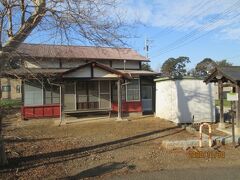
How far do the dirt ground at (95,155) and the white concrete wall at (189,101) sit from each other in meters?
3.26

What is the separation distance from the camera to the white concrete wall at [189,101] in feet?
64.5

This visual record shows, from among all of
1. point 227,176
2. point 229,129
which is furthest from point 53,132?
point 227,176

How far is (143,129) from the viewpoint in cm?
1705

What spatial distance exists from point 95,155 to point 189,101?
10541 millimetres

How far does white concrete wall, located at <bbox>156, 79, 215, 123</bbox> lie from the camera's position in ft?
64.5

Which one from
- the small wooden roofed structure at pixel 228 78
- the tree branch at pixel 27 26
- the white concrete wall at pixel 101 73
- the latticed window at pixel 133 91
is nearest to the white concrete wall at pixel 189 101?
the small wooden roofed structure at pixel 228 78

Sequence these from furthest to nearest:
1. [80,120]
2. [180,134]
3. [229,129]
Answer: [80,120], [229,129], [180,134]

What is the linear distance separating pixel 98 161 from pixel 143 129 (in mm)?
7283

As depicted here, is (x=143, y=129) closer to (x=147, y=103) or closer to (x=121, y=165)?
(x=121, y=165)

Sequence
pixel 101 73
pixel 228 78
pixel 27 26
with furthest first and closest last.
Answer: pixel 101 73 < pixel 228 78 < pixel 27 26

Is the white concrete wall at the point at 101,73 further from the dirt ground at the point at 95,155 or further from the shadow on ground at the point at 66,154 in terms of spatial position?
the shadow on ground at the point at 66,154

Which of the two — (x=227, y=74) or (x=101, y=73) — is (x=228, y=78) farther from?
(x=101, y=73)

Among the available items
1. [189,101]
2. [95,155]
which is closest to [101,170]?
[95,155]

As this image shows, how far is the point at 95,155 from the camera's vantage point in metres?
10.8
